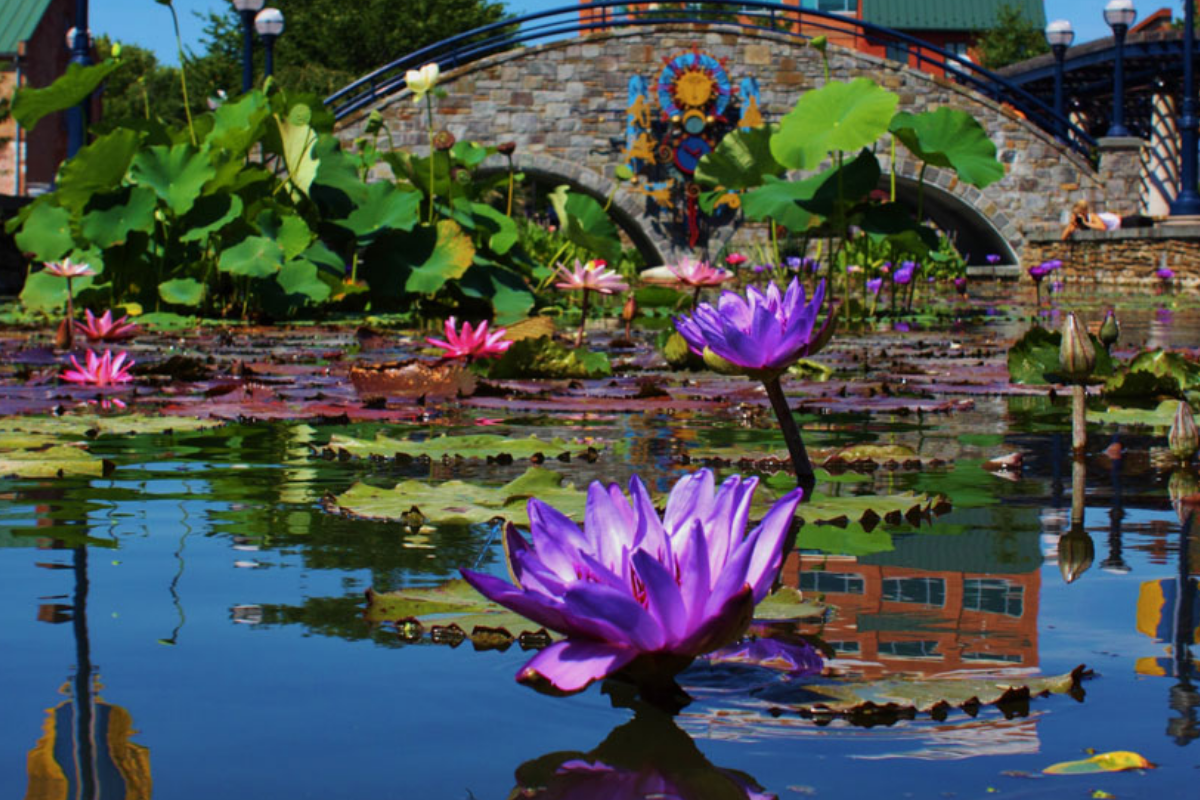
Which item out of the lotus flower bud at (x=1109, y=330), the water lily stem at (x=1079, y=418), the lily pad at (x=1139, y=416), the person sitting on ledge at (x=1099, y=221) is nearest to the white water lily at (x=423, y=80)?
the lotus flower bud at (x=1109, y=330)

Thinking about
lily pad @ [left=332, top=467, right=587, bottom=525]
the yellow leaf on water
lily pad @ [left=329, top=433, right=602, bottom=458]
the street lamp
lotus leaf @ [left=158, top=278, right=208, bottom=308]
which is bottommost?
the yellow leaf on water

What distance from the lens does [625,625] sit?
0.76 meters

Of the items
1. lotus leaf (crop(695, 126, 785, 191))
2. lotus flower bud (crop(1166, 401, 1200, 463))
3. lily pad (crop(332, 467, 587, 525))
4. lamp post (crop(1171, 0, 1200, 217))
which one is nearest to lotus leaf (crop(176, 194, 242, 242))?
lotus leaf (crop(695, 126, 785, 191))

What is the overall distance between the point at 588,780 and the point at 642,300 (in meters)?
5.57

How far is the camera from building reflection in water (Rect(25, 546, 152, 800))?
65 cm

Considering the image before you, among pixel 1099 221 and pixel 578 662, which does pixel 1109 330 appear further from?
pixel 1099 221

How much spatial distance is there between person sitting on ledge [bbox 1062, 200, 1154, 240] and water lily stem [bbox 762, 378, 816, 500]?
1726 cm

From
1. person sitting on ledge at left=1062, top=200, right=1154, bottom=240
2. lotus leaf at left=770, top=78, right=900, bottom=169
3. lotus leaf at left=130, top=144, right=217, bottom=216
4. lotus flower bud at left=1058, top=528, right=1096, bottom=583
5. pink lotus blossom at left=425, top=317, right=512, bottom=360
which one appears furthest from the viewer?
person sitting on ledge at left=1062, top=200, right=1154, bottom=240

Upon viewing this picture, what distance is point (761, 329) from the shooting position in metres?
1.62

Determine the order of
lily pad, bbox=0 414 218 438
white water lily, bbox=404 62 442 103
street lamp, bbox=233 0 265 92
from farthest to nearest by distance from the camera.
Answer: street lamp, bbox=233 0 265 92 < white water lily, bbox=404 62 442 103 < lily pad, bbox=0 414 218 438

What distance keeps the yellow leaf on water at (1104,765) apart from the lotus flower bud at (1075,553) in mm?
489

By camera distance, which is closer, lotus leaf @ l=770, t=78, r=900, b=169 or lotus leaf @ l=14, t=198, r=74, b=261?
lotus leaf @ l=770, t=78, r=900, b=169

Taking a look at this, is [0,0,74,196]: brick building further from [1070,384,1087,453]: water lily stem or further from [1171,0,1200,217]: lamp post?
[1070,384,1087,453]: water lily stem

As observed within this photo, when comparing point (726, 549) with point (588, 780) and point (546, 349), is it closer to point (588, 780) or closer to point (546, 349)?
point (588, 780)
